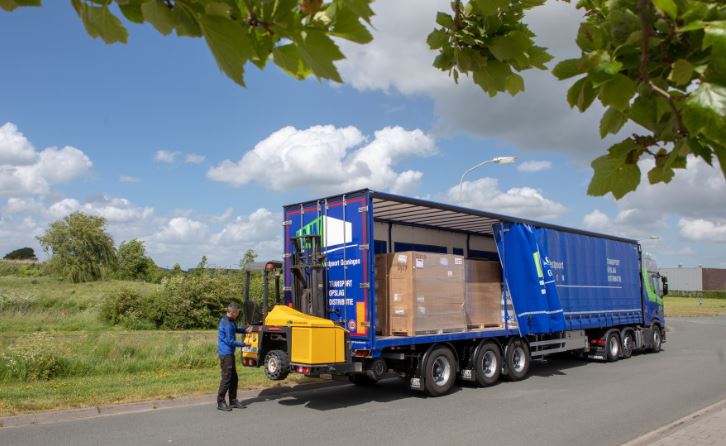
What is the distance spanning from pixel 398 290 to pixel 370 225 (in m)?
1.29

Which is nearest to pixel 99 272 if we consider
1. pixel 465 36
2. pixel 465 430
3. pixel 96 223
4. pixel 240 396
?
pixel 96 223

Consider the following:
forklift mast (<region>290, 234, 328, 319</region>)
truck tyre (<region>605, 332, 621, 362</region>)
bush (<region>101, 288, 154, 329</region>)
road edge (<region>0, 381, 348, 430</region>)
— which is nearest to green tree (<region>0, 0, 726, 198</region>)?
road edge (<region>0, 381, 348, 430</region>)

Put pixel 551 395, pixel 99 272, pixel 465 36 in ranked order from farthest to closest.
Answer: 1. pixel 99 272
2. pixel 551 395
3. pixel 465 36

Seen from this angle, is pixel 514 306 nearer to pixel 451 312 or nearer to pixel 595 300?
pixel 451 312

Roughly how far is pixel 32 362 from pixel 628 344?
15.4 meters

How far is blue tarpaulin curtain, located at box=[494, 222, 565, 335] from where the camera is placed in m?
12.7

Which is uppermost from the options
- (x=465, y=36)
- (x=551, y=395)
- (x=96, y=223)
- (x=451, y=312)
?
(x=96, y=223)

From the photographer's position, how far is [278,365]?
909cm

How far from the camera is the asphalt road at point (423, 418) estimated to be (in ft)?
24.2

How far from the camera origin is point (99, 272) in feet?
184

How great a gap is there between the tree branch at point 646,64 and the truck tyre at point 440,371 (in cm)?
918

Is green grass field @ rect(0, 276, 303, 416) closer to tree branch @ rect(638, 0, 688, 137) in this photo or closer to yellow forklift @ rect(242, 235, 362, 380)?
yellow forklift @ rect(242, 235, 362, 380)

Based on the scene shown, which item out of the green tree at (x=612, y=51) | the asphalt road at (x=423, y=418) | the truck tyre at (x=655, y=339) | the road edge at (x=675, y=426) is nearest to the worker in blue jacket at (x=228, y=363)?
the asphalt road at (x=423, y=418)

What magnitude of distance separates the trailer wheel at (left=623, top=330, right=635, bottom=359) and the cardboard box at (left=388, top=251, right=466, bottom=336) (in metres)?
8.47
